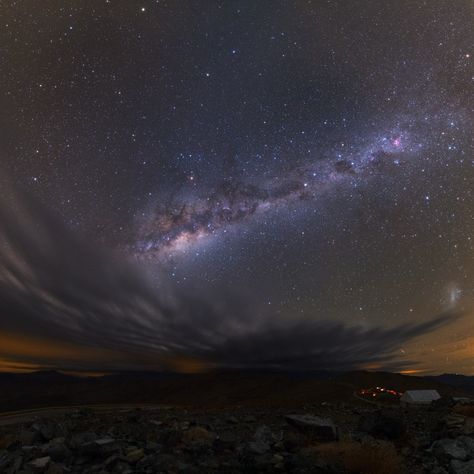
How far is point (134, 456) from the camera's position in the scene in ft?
37.2

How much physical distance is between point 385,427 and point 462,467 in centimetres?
483

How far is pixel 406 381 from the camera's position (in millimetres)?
137000

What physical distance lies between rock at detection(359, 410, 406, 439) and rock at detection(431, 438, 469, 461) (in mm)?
2404

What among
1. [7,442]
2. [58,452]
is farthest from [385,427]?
[7,442]

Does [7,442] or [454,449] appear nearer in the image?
[454,449]

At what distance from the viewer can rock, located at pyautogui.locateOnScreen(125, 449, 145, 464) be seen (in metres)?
11.1

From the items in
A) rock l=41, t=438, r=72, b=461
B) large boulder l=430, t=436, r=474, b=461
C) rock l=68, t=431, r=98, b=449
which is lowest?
large boulder l=430, t=436, r=474, b=461

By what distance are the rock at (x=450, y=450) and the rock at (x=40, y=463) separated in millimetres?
12197

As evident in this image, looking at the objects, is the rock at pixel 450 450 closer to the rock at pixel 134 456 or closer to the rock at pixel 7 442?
the rock at pixel 134 456

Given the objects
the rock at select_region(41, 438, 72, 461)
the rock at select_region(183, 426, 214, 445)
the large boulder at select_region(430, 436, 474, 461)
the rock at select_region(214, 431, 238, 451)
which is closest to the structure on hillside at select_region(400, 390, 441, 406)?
the large boulder at select_region(430, 436, 474, 461)

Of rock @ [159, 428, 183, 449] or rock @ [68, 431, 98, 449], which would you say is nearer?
rock @ [68, 431, 98, 449]

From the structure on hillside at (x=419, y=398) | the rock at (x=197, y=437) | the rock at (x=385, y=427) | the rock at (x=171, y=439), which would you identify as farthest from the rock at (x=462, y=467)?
the structure on hillside at (x=419, y=398)

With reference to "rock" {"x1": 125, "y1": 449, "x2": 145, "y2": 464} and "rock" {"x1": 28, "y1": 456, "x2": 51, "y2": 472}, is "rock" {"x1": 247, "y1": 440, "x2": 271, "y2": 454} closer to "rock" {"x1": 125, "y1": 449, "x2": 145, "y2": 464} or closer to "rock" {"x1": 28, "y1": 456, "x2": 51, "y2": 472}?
"rock" {"x1": 125, "y1": 449, "x2": 145, "y2": 464}

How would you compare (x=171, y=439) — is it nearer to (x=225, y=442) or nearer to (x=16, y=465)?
(x=225, y=442)
